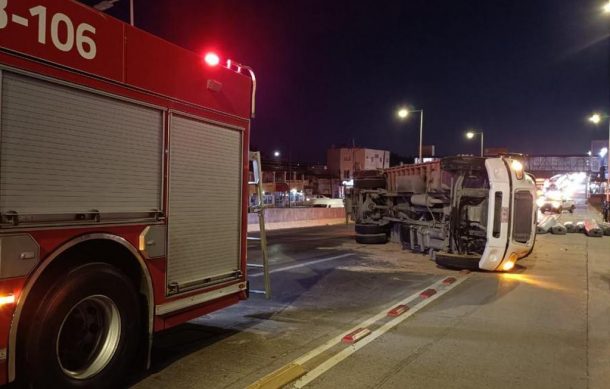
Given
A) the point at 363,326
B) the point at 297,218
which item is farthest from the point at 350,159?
the point at 363,326

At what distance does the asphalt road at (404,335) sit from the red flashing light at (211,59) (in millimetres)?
3035

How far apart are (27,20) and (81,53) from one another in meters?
0.48

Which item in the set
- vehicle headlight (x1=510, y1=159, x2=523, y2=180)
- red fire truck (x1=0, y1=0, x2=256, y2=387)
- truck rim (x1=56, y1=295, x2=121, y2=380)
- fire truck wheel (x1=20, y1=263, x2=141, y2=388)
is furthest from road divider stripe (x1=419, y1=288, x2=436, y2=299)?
truck rim (x1=56, y1=295, x2=121, y2=380)

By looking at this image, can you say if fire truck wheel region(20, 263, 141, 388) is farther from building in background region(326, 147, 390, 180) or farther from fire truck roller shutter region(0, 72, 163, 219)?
building in background region(326, 147, 390, 180)

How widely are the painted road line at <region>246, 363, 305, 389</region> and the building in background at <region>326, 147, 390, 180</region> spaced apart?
8271cm

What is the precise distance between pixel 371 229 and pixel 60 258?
45.3 ft

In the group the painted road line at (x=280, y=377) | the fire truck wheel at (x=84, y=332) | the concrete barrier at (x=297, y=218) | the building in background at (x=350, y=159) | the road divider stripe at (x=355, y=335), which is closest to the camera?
the fire truck wheel at (x=84, y=332)

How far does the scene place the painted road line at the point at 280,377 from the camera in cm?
454

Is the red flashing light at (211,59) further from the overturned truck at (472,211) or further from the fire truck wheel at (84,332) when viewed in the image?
the overturned truck at (472,211)

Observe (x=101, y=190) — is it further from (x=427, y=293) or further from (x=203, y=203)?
(x=427, y=293)

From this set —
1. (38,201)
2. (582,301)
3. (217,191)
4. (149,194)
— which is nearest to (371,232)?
(582,301)

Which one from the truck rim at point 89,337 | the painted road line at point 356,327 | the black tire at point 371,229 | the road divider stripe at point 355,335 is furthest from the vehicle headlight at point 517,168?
the truck rim at point 89,337

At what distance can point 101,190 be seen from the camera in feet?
13.7

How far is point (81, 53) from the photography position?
13.0 feet
